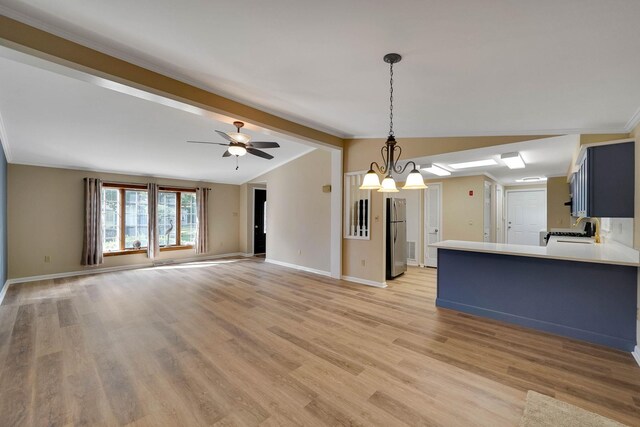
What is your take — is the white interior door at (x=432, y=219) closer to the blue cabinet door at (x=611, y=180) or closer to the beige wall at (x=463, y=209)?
the beige wall at (x=463, y=209)

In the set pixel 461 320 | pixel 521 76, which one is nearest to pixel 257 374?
pixel 461 320

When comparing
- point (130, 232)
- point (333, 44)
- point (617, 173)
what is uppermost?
point (333, 44)

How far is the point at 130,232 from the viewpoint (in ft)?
21.7

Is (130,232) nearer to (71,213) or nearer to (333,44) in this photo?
(71,213)

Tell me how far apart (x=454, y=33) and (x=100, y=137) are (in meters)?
5.32

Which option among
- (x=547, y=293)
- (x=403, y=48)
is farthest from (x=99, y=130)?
(x=547, y=293)

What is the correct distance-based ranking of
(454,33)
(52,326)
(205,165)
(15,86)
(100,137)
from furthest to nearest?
1. (205,165)
2. (100,137)
3. (52,326)
4. (15,86)
5. (454,33)


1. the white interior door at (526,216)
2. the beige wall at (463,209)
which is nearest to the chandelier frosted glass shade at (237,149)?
the beige wall at (463,209)

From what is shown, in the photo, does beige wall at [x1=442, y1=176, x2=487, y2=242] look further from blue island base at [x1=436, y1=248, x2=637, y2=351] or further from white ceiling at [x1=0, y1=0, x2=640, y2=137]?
white ceiling at [x1=0, y1=0, x2=640, y2=137]

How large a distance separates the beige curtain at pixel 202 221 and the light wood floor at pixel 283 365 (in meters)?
3.54

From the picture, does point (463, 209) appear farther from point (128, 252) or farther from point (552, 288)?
point (128, 252)

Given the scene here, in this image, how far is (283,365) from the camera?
2326mm

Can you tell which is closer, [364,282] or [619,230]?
[619,230]

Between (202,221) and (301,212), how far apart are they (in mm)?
3200
